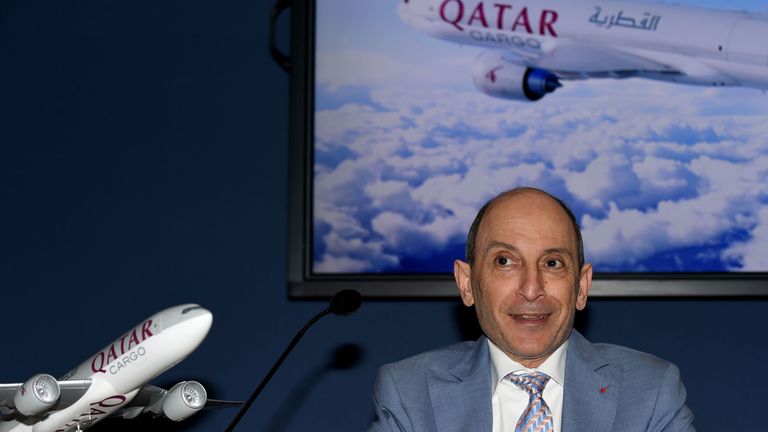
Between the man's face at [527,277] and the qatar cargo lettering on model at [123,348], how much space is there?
72cm

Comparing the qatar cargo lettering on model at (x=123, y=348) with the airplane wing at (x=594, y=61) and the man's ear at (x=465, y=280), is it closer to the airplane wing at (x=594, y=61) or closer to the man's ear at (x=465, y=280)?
the man's ear at (x=465, y=280)

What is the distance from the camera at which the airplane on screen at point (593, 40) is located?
3439mm

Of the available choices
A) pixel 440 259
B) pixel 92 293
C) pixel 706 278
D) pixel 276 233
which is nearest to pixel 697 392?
pixel 706 278

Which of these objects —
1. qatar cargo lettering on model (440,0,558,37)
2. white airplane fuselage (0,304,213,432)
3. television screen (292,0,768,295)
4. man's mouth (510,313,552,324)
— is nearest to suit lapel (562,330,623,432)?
man's mouth (510,313,552,324)

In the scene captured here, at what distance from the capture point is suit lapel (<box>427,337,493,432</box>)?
2.17 meters

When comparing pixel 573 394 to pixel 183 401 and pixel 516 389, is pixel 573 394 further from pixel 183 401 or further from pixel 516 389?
pixel 183 401

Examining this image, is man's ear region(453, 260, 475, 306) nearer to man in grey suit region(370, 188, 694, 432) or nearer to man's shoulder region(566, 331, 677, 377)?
man in grey suit region(370, 188, 694, 432)

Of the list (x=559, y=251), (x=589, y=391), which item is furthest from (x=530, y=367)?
(x=559, y=251)

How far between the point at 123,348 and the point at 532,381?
2.91ft

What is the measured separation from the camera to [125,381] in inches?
93.7

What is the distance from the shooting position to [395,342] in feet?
11.4

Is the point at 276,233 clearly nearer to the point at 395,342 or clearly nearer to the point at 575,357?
the point at 395,342

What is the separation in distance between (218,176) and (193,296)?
0.39 m

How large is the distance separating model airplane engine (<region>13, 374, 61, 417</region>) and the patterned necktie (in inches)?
36.3
